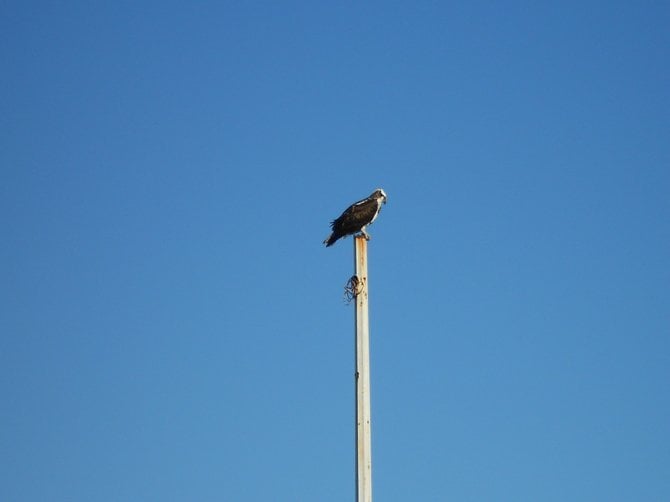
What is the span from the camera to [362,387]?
11836 millimetres

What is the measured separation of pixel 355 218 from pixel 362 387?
6.56 metres

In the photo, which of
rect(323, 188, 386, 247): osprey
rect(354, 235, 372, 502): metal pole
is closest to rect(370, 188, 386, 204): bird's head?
rect(323, 188, 386, 247): osprey

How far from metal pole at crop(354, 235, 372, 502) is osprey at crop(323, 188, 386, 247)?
16.0 ft

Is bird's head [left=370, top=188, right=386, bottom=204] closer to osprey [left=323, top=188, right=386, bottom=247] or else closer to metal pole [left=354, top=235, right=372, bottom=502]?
osprey [left=323, top=188, right=386, bottom=247]

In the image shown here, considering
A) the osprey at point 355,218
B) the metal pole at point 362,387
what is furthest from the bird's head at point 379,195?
the metal pole at point 362,387

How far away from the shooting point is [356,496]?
36.8 feet

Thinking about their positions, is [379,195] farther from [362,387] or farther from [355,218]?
[362,387]

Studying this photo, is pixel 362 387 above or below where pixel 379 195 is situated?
below

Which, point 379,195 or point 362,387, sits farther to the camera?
point 379,195

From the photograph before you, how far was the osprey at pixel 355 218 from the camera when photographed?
18094 mm

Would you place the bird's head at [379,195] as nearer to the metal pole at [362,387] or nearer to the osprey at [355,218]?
the osprey at [355,218]

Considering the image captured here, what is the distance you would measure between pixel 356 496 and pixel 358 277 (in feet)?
8.47

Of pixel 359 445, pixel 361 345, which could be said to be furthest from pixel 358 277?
pixel 359 445

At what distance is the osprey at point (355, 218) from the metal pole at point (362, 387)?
4.88 metres
